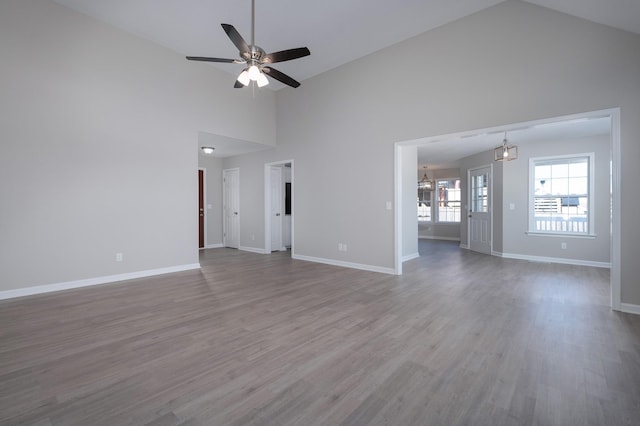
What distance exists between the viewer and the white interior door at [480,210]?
770cm

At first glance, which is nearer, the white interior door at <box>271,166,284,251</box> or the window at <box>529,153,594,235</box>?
the window at <box>529,153,594,235</box>

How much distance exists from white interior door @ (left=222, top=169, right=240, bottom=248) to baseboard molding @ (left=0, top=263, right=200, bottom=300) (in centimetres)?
278

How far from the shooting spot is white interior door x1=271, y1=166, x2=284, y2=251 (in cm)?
765

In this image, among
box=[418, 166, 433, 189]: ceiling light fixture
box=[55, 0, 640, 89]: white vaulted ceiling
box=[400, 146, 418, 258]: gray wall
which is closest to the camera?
box=[55, 0, 640, 89]: white vaulted ceiling

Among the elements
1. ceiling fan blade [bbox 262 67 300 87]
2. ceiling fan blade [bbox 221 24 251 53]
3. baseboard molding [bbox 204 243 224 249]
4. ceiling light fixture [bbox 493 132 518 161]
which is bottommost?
baseboard molding [bbox 204 243 224 249]

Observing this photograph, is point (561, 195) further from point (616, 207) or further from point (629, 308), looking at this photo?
point (629, 308)

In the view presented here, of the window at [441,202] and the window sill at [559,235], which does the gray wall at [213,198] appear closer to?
the window at [441,202]

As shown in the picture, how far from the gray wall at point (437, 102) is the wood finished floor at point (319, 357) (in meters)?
1.53

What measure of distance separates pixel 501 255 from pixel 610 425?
627 cm

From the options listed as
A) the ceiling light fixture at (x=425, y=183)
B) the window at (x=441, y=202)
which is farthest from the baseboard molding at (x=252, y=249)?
the window at (x=441, y=202)

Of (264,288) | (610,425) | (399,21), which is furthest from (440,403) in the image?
(399,21)

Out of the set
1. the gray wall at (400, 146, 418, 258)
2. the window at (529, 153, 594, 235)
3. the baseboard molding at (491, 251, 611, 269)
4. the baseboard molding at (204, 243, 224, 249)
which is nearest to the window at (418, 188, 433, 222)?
the baseboard molding at (491, 251, 611, 269)

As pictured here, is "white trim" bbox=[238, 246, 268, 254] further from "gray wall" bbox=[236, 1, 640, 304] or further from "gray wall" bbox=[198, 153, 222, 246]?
"gray wall" bbox=[236, 1, 640, 304]

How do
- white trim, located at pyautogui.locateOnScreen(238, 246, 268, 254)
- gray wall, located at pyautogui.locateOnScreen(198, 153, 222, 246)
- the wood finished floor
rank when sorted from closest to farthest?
the wood finished floor < white trim, located at pyautogui.locateOnScreen(238, 246, 268, 254) < gray wall, located at pyautogui.locateOnScreen(198, 153, 222, 246)
